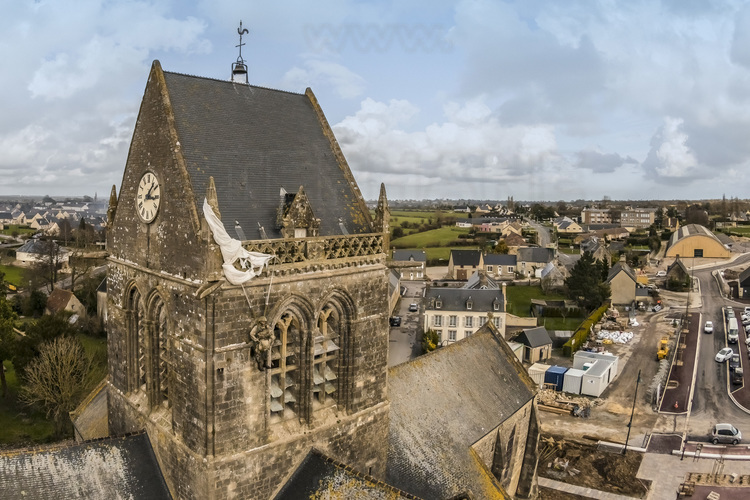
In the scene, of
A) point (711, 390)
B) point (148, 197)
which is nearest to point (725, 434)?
point (711, 390)

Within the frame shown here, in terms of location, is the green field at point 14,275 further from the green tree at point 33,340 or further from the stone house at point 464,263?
the stone house at point 464,263

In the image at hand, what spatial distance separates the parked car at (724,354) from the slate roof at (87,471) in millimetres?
61046

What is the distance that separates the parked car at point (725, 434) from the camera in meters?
39.4

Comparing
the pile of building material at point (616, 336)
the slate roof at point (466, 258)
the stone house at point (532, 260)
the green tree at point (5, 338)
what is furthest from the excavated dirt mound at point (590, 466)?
the stone house at point (532, 260)

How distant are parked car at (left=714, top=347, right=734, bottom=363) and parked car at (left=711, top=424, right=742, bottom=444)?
66.3ft

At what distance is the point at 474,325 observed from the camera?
64375 millimetres

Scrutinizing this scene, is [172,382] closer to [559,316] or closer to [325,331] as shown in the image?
[325,331]

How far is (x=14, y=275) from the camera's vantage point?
301 ft

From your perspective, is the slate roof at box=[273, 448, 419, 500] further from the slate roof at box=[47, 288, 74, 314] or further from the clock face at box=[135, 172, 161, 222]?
the slate roof at box=[47, 288, 74, 314]

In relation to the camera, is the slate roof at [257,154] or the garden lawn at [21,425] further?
the garden lawn at [21,425]

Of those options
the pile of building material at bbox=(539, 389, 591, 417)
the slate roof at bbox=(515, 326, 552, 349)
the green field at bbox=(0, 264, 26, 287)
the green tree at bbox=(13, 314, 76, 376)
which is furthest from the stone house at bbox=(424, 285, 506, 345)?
the green field at bbox=(0, 264, 26, 287)

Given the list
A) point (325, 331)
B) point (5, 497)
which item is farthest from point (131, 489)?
point (325, 331)

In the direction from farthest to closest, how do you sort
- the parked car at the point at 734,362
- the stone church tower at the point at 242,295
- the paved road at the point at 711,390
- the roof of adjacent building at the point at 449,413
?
the parked car at the point at 734,362 → the paved road at the point at 711,390 → the roof of adjacent building at the point at 449,413 → the stone church tower at the point at 242,295

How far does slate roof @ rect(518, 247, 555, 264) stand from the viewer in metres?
111
